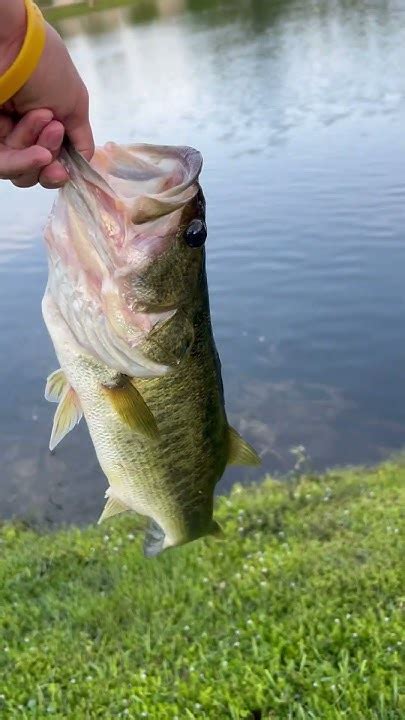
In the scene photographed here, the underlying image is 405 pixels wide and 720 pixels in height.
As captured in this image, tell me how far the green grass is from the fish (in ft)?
4.45

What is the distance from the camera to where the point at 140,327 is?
213 centimetres

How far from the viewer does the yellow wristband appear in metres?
1.63

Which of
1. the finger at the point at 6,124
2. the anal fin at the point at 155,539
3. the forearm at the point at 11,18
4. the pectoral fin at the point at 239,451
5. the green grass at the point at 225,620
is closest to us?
the forearm at the point at 11,18

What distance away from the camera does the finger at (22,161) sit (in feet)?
5.78

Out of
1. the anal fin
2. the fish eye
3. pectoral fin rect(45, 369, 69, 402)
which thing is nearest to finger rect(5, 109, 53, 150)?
the fish eye

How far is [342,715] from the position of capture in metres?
3.36

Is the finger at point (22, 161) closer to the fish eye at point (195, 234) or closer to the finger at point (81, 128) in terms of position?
the finger at point (81, 128)

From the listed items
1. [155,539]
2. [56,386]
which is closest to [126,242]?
[56,386]

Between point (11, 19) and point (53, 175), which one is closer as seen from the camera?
point (11, 19)

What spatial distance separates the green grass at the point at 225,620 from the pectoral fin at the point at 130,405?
5.99ft

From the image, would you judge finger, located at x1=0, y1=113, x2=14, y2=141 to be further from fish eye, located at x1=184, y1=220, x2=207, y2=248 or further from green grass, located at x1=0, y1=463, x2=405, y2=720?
green grass, located at x1=0, y1=463, x2=405, y2=720

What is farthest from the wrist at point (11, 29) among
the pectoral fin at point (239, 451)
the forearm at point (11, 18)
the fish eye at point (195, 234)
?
the pectoral fin at point (239, 451)

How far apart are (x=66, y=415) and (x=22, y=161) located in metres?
0.92

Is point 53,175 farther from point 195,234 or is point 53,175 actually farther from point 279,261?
point 279,261
